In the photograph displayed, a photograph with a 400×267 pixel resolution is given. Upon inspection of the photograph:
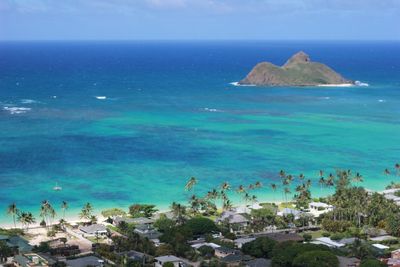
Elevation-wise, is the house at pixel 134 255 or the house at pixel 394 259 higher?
the house at pixel 394 259

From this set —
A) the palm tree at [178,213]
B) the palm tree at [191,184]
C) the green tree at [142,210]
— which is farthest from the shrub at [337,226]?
the green tree at [142,210]

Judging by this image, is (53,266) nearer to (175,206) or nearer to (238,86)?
(175,206)

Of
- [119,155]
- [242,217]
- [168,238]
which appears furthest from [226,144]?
[168,238]

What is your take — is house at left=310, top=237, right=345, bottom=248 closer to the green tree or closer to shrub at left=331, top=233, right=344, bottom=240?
shrub at left=331, top=233, right=344, bottom=240

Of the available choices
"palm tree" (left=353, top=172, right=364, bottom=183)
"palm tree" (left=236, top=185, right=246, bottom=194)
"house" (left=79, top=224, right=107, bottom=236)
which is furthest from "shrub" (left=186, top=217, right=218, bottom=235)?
"palm tree" (left=353, top=172, right=364, bottom=183)

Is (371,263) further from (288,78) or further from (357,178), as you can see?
(288,78)

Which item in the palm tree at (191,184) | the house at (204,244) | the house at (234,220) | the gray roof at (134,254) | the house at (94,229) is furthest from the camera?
the palm tree at (191,184)

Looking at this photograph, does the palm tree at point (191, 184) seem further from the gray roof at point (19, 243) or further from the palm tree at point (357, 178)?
the gray roof at point (19, 243)

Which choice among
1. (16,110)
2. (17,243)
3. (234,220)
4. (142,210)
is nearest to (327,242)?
(234,220)
